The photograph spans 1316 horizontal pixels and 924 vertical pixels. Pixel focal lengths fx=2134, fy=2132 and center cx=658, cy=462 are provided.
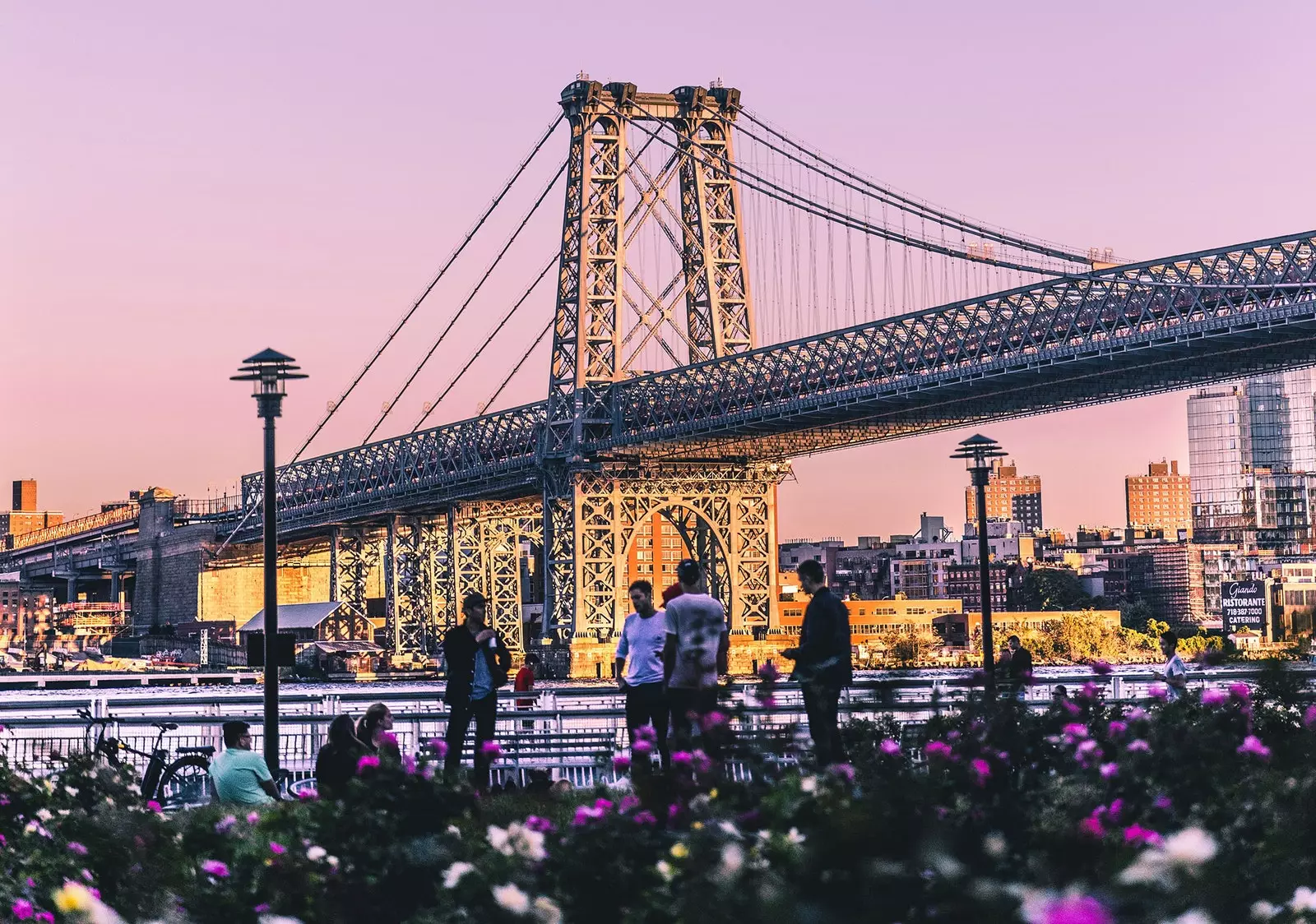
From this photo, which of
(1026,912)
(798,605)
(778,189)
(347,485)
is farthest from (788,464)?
(798,605)

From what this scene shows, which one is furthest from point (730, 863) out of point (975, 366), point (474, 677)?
point (975, 366)

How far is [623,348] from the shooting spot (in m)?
69.9

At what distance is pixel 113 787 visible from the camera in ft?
35.8

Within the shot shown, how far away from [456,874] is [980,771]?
6.92 ft

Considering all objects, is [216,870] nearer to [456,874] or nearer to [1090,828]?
[456,874]

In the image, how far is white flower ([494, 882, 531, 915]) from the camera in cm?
643

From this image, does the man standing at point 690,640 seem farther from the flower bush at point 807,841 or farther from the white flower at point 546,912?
the white flower at point 546,912

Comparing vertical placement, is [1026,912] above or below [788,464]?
below

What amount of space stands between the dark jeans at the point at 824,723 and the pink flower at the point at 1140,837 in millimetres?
1450

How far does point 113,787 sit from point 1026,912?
7.08 metres

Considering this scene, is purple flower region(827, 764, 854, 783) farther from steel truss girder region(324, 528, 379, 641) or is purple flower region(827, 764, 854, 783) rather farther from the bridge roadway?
steel truss girder region(324, 528, 379, 641)

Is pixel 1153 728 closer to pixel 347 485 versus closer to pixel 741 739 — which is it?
pixel 741 739

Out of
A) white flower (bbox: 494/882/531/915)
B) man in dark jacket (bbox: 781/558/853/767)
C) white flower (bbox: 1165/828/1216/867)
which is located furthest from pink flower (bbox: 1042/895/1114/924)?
man in dark jacket (bbox: 781/558/853/767)

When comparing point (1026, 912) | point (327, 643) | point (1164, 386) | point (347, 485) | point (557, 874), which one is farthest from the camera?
point (347, 485)
